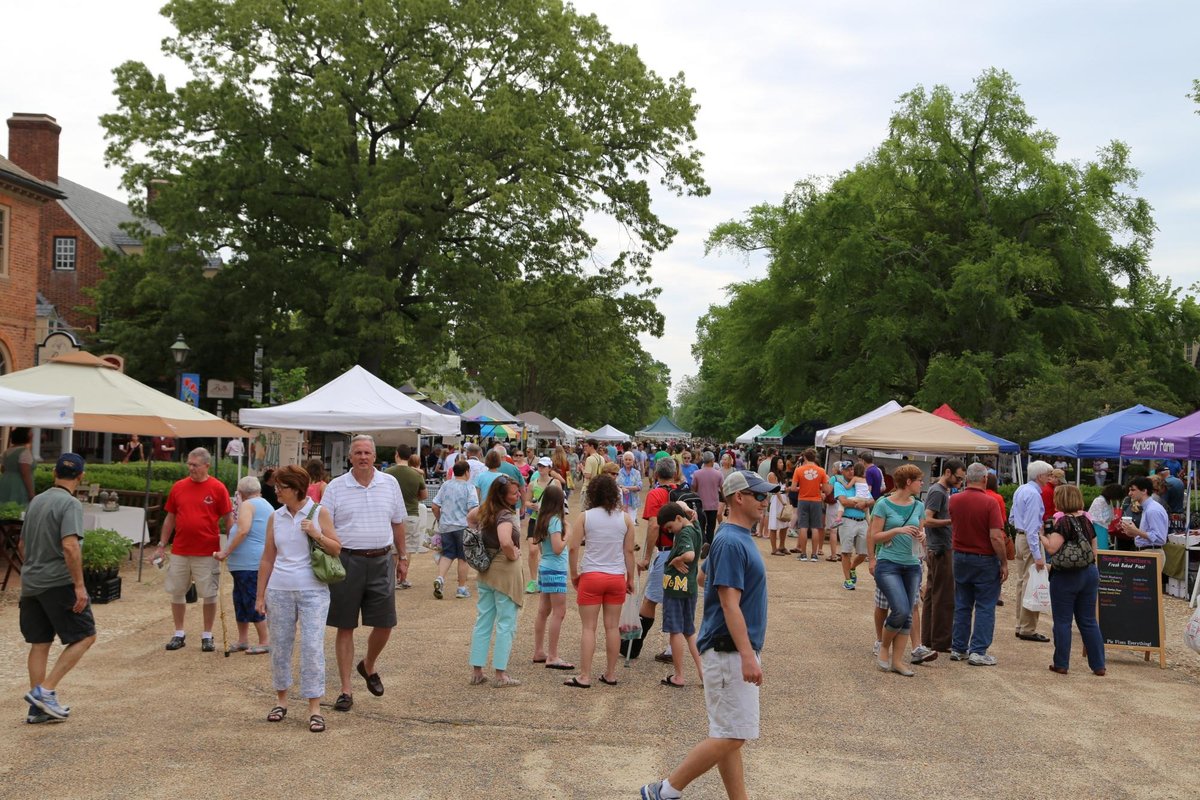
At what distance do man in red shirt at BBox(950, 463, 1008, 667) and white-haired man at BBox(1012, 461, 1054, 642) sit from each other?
816 millimetres

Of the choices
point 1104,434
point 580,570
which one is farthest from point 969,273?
point 580,570

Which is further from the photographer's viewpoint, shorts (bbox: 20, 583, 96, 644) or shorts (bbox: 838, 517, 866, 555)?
shorts (bbox: 838, 517, 866, 555)

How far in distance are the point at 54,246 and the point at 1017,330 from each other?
3648 cm

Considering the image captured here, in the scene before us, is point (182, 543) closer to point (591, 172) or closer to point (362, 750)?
point (362, 750)

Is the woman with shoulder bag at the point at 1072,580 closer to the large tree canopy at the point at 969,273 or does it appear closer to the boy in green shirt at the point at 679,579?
the boy in green shirt at the point at 679,579

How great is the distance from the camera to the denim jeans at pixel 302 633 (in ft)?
22.4

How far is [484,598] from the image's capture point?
8352 mm

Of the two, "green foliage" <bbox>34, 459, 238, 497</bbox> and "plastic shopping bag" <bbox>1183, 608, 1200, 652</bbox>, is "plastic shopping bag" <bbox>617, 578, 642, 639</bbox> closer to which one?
"plastic shopping bag" <bbox>1183, 608, 1200, 652</bbox>

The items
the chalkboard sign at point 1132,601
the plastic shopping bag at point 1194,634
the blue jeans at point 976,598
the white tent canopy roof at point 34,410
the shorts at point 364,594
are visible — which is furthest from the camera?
the white tent canopy roof at point 34,410

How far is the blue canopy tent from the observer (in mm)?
20828

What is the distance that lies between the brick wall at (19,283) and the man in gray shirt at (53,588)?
23.6m

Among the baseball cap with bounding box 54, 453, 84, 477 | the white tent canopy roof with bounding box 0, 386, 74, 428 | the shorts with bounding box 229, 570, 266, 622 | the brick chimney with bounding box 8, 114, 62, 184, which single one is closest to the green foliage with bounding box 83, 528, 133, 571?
the white tent canopy roof with bounding box 0, 386, 74, 428

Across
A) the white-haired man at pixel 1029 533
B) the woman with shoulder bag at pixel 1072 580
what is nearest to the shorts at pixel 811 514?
the white-haired man at pixel 1029 533

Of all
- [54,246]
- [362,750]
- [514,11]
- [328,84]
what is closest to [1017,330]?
[514,11]
